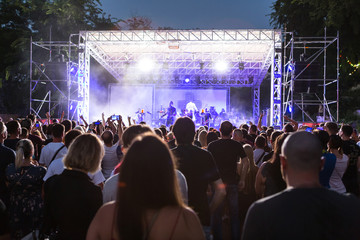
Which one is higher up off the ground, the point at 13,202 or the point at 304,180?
the point at 304,180

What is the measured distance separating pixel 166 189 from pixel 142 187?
0.11 metres

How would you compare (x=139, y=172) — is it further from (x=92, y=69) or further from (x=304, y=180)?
(x=92, y=69)

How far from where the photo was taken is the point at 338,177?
13.6 ft

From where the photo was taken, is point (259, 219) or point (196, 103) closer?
point (259, 219)

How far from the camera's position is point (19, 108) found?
24797 mm

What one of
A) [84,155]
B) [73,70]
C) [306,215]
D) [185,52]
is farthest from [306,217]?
[185,52]

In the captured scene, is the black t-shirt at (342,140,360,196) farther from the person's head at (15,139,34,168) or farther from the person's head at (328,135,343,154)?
the person's head at (15,139,34,168)

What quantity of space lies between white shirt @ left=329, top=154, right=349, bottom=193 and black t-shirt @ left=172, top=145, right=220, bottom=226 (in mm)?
1726

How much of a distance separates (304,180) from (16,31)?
86.6 feet

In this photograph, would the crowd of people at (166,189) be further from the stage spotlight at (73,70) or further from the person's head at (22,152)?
the stage spotlight at (73,70)

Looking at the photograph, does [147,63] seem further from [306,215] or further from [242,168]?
[306,215]

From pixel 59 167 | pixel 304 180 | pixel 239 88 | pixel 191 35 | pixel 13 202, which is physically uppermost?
pixel 191 35

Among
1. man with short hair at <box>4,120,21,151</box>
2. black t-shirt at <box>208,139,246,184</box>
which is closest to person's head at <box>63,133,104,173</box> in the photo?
black t-shirt at <box>208,139,246,184</box>

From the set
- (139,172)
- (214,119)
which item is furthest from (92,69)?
(139,172)
